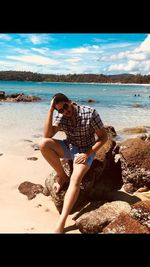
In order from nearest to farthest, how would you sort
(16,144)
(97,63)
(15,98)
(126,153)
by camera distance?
(126,153), (16,144), (15,98), (97,63)

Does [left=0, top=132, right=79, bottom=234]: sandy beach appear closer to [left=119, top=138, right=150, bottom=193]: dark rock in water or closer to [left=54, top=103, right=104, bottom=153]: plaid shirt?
[left=54, top=103, right=104, bottom=153]: plaid shirt

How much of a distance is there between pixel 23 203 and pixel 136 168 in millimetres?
1818

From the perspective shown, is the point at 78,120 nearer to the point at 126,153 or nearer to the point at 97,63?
the point at 126,153

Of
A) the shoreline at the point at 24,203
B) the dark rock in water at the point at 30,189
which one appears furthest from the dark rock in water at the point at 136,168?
the dark rock in water at the point at 30,189

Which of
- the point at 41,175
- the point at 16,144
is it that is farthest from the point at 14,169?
the point at 16,144

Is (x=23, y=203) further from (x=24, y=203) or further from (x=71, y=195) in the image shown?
(x=71, y=195)

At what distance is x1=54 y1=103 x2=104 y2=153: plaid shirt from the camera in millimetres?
5059

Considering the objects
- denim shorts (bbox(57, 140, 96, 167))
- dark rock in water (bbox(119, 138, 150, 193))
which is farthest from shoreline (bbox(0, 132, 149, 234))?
denim shorts (bbox(57, 140, 96, 167))

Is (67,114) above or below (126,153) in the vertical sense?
above

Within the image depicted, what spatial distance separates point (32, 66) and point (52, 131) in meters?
67.6

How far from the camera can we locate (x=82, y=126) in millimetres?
5121

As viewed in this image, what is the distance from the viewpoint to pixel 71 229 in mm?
4965

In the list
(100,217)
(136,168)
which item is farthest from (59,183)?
(136,168)
